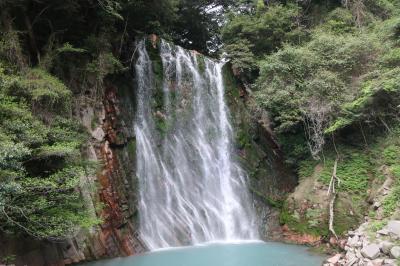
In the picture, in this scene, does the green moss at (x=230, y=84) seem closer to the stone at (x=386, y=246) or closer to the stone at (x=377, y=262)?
the stone at (x=386, y=246)

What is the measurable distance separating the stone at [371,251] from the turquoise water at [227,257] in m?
1.66

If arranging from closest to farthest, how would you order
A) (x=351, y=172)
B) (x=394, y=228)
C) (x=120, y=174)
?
(x=394, y=228) → (x=120, y=174) → (x=351, y=172)

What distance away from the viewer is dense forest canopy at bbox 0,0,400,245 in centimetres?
838

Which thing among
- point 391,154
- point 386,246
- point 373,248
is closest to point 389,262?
point 386,246

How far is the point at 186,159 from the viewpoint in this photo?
14945 mm

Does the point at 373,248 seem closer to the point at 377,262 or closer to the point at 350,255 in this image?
the point at 377,262

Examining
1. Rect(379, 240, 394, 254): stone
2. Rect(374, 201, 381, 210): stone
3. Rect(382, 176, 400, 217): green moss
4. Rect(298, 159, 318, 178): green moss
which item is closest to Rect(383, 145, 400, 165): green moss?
Rect(382, 176, 400, 217): green moss

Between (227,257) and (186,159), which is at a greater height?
(186,159)

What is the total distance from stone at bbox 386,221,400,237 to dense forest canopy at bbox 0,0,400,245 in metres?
4.91

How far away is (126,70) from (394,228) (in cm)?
1097

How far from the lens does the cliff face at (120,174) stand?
34.2ft

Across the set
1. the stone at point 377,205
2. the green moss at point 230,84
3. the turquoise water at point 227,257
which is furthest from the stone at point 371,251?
the green moss at point 230,84

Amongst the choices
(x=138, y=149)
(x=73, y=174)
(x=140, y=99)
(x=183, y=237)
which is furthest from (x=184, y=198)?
(x=73, y=174)

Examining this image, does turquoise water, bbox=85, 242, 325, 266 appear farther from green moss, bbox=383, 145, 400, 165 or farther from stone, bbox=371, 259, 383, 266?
green moss, bbox=383, 145, 400, 165
